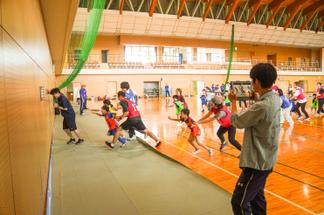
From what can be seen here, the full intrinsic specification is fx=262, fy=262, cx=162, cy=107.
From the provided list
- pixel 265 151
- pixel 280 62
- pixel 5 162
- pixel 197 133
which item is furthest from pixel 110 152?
pixel 280 62

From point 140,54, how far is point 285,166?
26.6m

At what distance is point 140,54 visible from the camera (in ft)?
99.2

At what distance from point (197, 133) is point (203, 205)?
9.42 feet

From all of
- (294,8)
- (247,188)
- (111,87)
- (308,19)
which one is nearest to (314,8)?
(308,19)

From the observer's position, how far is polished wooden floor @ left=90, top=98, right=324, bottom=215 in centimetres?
347

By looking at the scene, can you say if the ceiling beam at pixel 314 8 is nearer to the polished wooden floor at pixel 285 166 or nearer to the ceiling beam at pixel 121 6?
the ceiling beam at pixel 121 6

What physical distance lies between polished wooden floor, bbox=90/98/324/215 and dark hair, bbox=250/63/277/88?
1.86 metres

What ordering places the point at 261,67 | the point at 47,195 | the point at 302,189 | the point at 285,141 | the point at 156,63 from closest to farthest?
the point at 261,67 < the point at 47,195 < the point at 302,189 < the point at 285,141 < the point at 156,63

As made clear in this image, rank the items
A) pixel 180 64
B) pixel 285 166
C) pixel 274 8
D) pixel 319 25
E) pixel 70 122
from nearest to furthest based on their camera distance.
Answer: pixel 285 166, pixel 70 122, pixel 274 8, pixel 180 64, pixel 319 25

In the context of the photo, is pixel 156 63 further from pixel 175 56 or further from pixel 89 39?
pixel 89 39

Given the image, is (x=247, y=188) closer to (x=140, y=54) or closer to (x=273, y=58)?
(x=140, y=54)

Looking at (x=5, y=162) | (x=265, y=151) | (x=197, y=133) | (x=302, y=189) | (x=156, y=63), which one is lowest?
(x=302, y=189)

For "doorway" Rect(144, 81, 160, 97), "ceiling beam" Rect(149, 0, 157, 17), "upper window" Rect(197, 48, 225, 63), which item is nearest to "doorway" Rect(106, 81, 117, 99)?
"doorway" Rect(144, 81, 160, 97)

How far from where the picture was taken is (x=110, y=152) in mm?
5766
